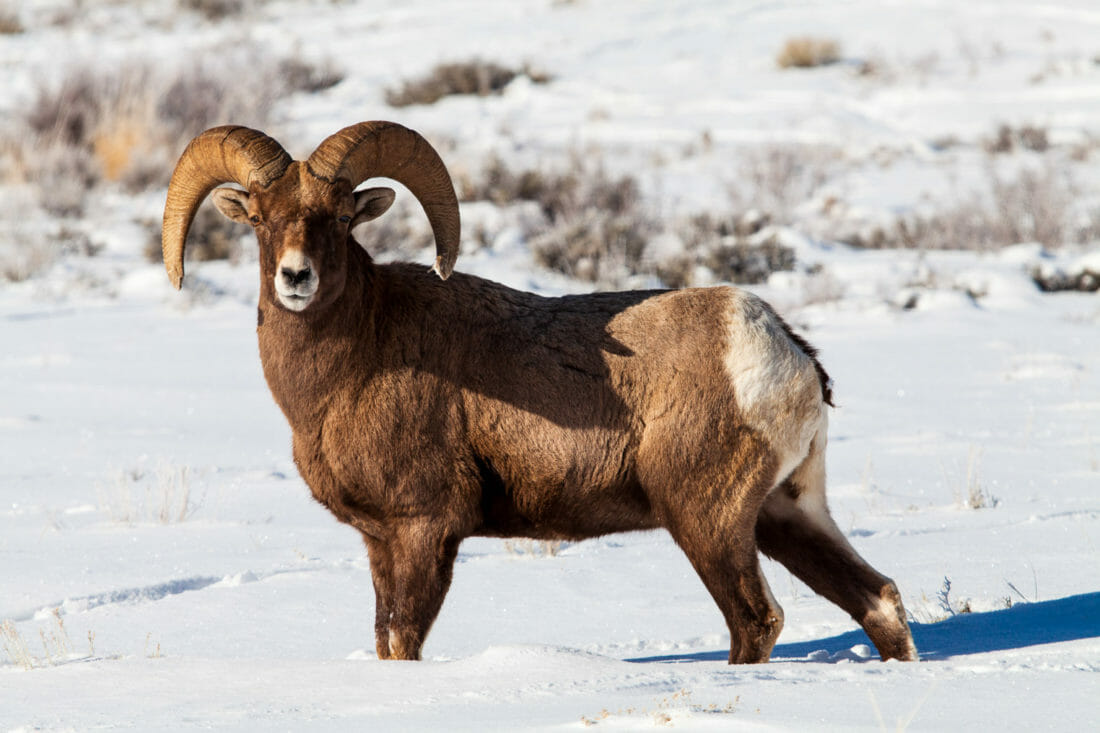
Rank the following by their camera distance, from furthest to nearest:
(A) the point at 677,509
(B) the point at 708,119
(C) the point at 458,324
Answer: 1. (B) the point at 708,119
2. (C) the point at 458,324
3. (A) the point at 677,509

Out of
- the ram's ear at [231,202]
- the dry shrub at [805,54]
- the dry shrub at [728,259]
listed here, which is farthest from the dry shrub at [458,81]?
the ram's ear at [231,202]

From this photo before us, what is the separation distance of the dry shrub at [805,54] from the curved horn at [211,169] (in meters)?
25.3

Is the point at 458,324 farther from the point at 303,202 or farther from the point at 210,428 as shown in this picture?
the point at 210,428

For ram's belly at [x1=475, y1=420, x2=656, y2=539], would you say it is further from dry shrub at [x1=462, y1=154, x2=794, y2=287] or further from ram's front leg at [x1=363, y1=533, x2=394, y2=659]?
dry shrub at [x1=462, y1=154, x2=794, y2=287]

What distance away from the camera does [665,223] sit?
17.2m

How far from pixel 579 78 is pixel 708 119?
4.93m

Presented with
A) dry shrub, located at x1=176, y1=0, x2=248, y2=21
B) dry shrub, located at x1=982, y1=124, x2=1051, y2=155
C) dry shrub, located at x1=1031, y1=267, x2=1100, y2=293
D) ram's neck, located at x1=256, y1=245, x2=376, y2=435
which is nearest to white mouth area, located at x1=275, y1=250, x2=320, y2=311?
ram's neck, located at x1=256, y1=245, x2=376, y2=435

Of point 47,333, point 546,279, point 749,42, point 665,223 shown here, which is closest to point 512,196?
point 665,223

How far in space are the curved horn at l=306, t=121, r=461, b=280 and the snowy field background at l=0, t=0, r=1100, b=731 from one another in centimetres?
167

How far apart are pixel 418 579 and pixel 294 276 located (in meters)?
1.21

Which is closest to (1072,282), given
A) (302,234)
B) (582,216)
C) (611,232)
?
(611,232)

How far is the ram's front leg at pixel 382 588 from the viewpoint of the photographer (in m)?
5.36

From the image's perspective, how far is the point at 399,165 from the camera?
5.73 m

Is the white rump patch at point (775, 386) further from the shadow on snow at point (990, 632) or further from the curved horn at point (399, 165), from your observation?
the curved horn at point (399, 165)
